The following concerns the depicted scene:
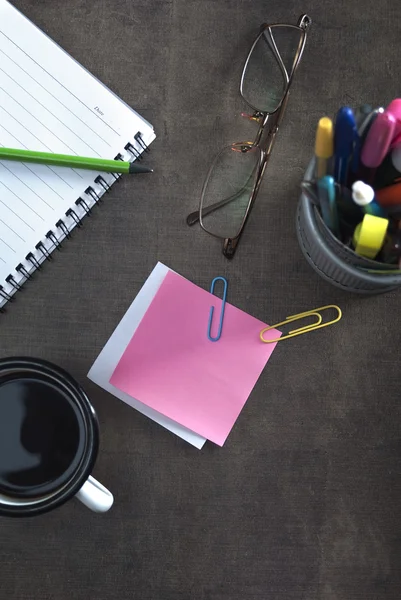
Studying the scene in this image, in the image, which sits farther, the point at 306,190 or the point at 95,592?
the point at 95,592

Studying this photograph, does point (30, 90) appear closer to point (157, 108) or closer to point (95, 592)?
point (157, 108)

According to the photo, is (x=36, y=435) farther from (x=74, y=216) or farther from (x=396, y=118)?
(x=396, y=118)

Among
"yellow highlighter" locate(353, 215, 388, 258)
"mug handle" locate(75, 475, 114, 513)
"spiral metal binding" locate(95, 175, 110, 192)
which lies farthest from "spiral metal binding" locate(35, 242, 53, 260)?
"yellow highlighter" locate(353, 215, 388, 258)

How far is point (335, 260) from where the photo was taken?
2.11 ft

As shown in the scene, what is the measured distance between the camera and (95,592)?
75 cm

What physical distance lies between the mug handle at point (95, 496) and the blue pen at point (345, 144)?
420 millimetres

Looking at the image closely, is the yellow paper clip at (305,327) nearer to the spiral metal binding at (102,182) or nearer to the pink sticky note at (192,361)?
the pink sticky note at (192,361)

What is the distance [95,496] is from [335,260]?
0.36m

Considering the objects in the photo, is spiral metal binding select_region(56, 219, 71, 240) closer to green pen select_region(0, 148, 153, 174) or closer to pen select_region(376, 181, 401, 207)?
green pen select_region(0, 148, 153, 174)

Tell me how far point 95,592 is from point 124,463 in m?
0.16

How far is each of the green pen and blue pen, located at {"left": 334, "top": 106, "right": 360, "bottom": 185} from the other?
0.81ft

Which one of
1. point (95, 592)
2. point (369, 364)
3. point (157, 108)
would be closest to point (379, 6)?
point (157, 108)

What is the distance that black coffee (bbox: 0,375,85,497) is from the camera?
683mm

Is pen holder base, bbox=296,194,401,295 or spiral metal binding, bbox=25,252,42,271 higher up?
spiral metal binding, bbox=25,252,42,271
